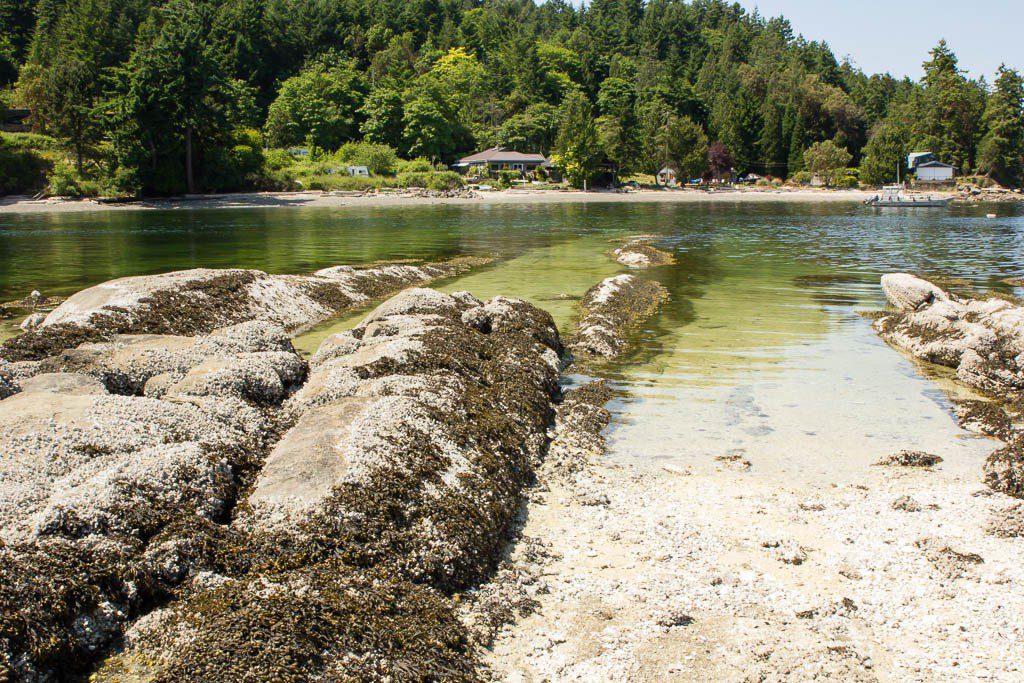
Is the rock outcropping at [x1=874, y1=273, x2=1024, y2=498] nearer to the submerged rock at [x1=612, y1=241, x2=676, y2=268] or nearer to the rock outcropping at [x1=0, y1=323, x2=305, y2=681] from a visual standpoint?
the rock outcropping at [x1=0, y1=323, x2=305, y2=681]

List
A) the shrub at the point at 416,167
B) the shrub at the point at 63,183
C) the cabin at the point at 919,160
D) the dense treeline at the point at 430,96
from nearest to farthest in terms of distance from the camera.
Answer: the shrub at the point at 63,183 → the dense treeline at the point at 430,96 → the shrub at the point at 416,167 → the cabin at the point at 919,160

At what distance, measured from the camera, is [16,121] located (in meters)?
95.3

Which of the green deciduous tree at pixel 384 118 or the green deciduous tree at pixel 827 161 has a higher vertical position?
the green deciduous tree at pixel 384 118

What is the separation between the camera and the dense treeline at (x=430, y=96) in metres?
74.3

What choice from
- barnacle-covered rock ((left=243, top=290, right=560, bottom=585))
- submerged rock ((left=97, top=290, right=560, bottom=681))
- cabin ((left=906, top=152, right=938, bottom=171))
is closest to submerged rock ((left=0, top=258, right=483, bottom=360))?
barnacle-covered rock ((left=243, top=290, right=560, bottom=585))

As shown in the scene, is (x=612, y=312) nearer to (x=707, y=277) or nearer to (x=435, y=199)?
(x=707, y=277)

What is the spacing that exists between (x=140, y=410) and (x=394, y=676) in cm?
392

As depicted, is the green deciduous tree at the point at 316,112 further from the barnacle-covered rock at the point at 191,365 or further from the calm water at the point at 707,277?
the barnacle-covered rock at the point at 191,365

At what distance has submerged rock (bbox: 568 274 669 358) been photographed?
1412 centimetres

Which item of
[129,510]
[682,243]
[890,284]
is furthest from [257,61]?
[129,510]

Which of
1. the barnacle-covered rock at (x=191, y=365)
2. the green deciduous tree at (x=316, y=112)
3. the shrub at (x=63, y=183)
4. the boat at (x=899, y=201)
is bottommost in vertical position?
the barnacle-covered rock at (x=191, y=365)

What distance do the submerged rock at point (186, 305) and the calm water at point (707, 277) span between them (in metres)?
1.50

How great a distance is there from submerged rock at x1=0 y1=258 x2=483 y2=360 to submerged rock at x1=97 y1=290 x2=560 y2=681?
530cm

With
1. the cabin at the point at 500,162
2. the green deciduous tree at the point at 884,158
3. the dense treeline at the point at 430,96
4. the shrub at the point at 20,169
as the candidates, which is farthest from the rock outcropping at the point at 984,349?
the green deciduous tree at the point at 884,158
